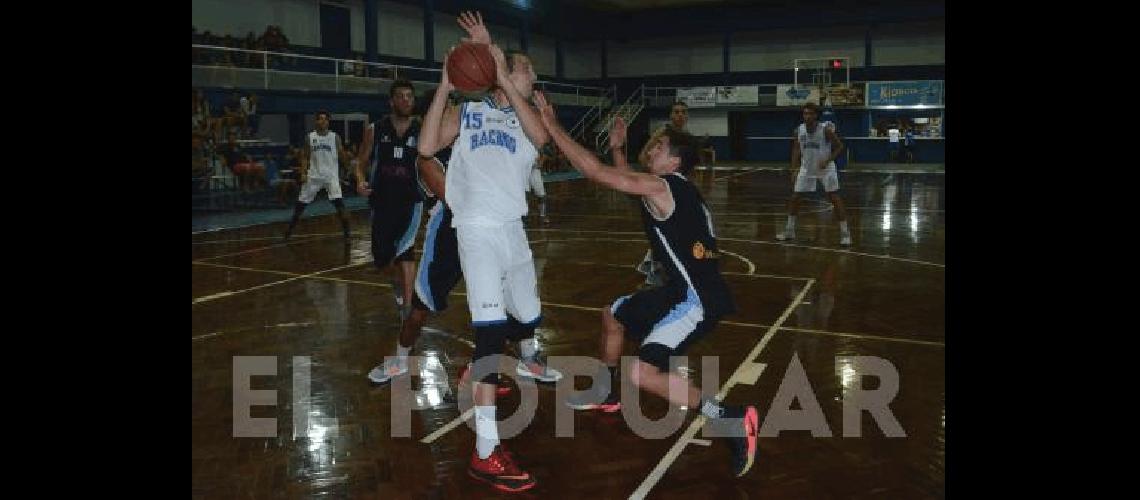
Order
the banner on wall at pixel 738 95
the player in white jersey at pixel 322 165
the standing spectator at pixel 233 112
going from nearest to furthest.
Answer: the player in white jersey at pixel 322 165 → the standing spectator at pixel 233 112 → the banner on wall at pixel 738 95

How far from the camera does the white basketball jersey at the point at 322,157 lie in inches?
453

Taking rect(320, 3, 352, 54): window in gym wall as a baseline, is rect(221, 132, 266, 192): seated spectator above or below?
below

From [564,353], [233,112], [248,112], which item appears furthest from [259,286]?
[248,112]

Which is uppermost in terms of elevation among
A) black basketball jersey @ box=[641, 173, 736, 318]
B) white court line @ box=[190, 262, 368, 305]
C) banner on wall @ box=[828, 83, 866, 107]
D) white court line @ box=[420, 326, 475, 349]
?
banner on wall @ box=[828, 83, 866, 107]

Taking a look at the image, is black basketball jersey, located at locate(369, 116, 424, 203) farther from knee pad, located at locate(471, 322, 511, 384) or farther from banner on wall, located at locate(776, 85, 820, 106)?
banner on wall, located at locate(776, 85, 820, 106)

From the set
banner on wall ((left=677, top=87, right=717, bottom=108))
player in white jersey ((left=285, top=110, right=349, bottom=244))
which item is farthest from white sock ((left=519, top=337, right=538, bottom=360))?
banner on wall ((left=677, top=87, right=717, bottom=108))

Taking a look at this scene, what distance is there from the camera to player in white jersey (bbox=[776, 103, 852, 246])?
10836 millimetres

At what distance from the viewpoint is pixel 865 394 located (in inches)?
195

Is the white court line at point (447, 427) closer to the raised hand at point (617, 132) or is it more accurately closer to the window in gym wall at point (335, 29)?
the raised hand at point (617, 132)

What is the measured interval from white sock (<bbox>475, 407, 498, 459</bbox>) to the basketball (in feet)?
4.70

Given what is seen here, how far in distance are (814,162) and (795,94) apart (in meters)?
21.2

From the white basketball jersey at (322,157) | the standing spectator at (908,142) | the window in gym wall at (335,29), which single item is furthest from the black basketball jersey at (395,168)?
the standing spectator at (908,142)

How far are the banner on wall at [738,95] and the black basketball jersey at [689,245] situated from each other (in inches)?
1153
